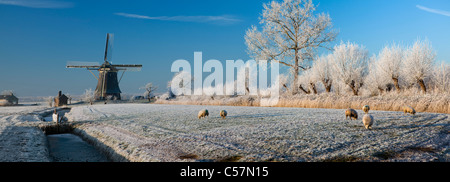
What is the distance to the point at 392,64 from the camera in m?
24.8

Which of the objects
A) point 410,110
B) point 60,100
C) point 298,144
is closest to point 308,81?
point 410,110

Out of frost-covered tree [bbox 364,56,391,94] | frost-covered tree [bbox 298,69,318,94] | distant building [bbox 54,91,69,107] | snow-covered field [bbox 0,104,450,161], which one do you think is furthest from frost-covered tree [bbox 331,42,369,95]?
distant building [bbox 54,91,69,107]

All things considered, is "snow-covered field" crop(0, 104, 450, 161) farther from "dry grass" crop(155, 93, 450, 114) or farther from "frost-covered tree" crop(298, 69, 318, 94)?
"frost-covered tree" crop(298, 69, 318, 94)

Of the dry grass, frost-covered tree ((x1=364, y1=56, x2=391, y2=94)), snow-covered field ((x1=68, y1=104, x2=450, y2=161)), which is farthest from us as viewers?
frost-covered tree ((x1=364, y1=56, x2=391, y2=94))

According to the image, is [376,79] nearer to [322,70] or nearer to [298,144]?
[322,70]

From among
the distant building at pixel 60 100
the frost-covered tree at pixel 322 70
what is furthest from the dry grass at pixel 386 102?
the distant building at pixel 60 100

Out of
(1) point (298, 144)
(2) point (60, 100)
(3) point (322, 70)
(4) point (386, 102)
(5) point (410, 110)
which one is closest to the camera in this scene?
(1) point (298, 144)

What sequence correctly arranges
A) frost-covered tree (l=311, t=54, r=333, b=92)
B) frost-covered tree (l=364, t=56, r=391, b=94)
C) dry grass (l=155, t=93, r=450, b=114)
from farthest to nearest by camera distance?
1. frost-covered tree (l=311, t=54, r=333, b=92)
2. frost-covered tree (l=364, t=56, r=391, b=94)
3. dry grass (l=155, t=93, r=450, b=114)

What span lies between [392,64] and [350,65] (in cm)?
372

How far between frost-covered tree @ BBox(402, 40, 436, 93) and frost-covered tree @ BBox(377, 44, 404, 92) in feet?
3.20

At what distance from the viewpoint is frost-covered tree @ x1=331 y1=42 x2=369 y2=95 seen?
2723 centimetres

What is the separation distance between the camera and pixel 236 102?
28953mm
